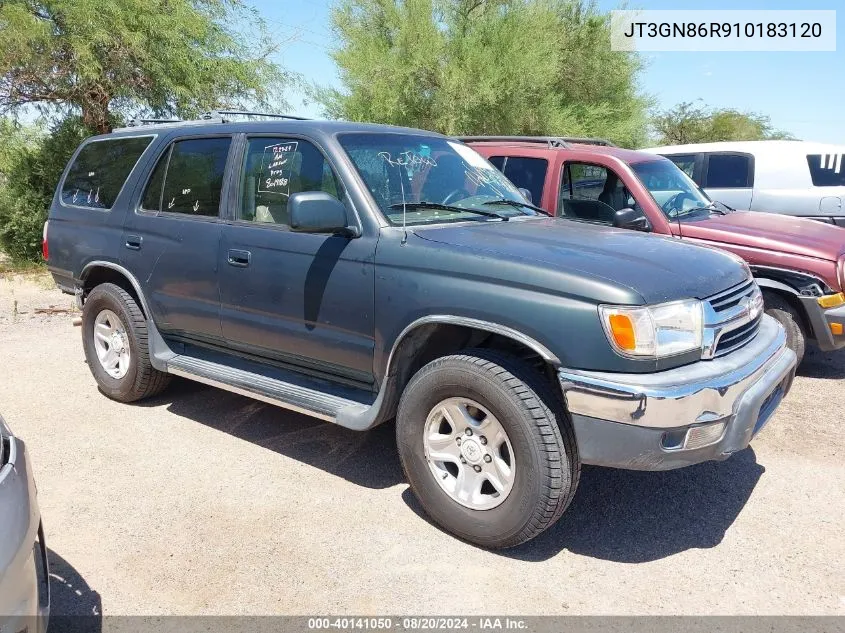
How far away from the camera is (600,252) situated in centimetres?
330

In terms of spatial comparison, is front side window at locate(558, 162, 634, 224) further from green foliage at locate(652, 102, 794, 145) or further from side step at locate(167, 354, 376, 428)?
green foliage at locate(652, 102, 794, 145)

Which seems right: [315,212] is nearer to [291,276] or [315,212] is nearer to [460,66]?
[291,276]

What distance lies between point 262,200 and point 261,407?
169 centimetres

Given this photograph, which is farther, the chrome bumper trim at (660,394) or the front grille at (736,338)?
the front grille at (736,338)

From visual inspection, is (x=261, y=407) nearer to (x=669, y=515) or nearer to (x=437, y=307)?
(x=437, y=307)

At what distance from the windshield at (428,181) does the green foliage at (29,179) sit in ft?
29.7

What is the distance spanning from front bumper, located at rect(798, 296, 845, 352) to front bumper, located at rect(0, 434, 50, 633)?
17.2 feet

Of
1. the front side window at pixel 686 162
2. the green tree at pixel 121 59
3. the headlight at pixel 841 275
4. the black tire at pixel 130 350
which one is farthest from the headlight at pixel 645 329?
the green tree at pixel 121 59

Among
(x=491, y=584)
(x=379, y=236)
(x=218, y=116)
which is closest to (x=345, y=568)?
(x=491, y=584)

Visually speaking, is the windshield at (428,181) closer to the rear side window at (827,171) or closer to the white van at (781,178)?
the white van at (781,178)

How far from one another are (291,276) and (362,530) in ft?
4.55

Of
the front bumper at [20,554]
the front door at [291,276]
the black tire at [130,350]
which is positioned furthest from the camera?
the black tire at [130,350]

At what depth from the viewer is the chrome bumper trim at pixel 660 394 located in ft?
9.27

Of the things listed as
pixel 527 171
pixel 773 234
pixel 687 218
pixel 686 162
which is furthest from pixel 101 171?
pixel 686 162
